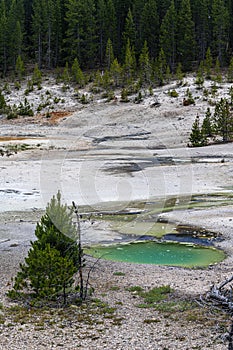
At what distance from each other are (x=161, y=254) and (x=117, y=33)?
67236mm

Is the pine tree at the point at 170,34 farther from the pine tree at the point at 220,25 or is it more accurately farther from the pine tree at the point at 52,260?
the pine tree at the point at 52,260

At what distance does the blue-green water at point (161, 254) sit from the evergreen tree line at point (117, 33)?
52959 mm

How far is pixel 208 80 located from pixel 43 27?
30782 mm

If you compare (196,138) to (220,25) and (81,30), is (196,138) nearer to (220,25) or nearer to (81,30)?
(220,25)

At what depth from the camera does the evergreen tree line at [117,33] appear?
227 ft

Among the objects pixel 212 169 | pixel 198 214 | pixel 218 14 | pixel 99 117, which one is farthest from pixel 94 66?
pixel 198 214

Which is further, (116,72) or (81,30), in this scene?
(81,30)

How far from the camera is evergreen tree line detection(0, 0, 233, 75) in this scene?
69312 mm

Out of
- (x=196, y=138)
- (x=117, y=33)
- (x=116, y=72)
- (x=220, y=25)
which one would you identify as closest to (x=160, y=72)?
(x=116, y=72)

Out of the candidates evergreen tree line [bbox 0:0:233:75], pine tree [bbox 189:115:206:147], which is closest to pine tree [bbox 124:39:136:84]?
evergreen tree line [bbox 0:0:233:75]

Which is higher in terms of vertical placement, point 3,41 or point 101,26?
point 101,26

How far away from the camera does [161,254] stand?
1747cm

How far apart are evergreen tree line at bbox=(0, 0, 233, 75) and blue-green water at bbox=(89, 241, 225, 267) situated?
5296 centimetres

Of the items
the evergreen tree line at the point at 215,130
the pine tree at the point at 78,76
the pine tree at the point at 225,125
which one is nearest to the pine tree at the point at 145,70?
the pine tree at the point at 78,76
